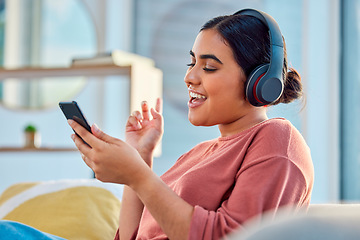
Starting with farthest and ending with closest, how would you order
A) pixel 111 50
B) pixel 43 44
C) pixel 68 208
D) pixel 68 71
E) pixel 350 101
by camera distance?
pixel 43 44 → pixel 111 50 → pixel 350 101 → pixel 68 71 → pixel 68 208

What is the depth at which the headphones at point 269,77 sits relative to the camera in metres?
1.01

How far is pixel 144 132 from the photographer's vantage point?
4.27 feet

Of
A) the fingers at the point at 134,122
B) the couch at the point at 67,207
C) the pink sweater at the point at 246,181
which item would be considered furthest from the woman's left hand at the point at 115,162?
the couch at the point at 67,207

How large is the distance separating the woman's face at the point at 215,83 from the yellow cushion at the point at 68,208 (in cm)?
50

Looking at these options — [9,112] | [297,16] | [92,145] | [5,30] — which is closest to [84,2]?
[5,30]

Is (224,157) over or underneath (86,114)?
over

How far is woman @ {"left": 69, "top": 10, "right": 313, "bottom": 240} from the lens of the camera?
875mm

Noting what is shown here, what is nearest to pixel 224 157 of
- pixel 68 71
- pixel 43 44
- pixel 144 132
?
pixel 144 132

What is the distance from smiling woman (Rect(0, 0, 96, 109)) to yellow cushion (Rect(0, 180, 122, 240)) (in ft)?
7.87

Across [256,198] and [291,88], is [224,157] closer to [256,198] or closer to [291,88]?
[256,198]

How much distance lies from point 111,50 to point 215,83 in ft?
9.27

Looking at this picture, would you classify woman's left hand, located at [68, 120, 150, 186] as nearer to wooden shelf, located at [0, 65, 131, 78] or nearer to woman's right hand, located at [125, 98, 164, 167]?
woman's right hand, located at [125, 98, 164, 167]

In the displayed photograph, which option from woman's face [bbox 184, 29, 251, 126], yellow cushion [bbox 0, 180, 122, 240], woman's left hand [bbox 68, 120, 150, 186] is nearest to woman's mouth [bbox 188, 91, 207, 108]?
woman's face [bbox 184, 29, 251, 126]

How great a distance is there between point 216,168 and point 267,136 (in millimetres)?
120
